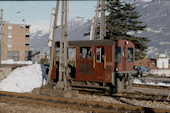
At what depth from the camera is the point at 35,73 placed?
15.2 meters

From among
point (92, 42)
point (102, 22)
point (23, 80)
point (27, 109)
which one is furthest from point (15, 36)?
point (27, 109)

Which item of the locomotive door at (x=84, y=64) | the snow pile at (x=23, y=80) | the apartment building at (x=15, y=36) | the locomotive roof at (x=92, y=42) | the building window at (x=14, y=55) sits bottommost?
the snow pile at (x=23, y=80)

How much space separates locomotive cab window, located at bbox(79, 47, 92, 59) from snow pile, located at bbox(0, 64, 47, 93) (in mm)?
3611

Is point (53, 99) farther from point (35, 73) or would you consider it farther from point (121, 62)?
point (35, 73)

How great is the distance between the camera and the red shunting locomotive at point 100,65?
11992mm

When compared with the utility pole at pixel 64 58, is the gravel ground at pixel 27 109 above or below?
below

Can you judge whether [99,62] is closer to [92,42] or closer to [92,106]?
[92,42]

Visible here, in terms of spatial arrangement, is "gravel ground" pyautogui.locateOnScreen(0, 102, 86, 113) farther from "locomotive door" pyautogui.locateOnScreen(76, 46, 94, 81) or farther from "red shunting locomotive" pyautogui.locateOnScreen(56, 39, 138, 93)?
"locomotive door" pyautogui.locateOnScreen(76, 46, 94, 81)

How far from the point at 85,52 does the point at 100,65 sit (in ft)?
3.99

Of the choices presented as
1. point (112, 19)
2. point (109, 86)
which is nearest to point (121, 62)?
point (109, 86)

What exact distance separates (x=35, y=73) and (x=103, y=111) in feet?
27.2

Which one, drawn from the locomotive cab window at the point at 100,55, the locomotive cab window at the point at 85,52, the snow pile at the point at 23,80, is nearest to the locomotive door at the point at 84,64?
the locomotive cab window at the point at 85,52

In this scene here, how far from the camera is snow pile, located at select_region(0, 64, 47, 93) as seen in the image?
13232 mm

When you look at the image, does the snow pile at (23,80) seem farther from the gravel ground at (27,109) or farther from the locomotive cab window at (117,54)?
Answer: the locomotive cab window at (117,54)
